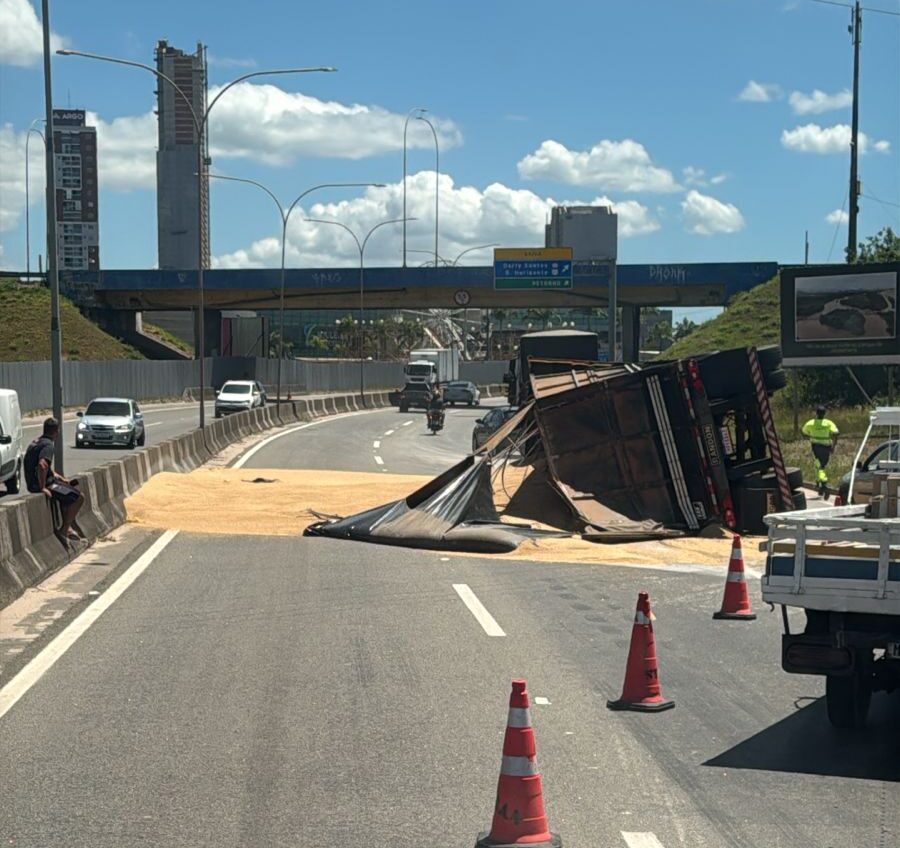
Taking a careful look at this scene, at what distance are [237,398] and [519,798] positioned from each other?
5822 cm

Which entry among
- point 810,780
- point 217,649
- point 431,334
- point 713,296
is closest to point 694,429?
point 217,649

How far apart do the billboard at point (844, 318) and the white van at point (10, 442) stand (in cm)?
1847

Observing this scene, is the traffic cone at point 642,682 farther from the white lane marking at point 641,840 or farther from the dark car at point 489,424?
the dark car at point 489,424

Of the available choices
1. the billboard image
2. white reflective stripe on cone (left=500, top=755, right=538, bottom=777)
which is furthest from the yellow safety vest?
white reflective stripe on cone (left=500, top=755, right=538, bottom=777)

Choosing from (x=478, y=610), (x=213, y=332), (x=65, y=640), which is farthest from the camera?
(x=213, y=332)

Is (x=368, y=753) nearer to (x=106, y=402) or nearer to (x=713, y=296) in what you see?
(x=106, y=402)

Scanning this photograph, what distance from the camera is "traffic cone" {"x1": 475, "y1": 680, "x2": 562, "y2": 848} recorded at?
5.91m

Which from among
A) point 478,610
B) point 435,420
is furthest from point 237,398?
point 478,610

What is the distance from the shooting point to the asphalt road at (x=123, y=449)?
32.8 metres

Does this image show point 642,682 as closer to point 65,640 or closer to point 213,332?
point 65,640

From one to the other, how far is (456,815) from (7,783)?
7.95 feet

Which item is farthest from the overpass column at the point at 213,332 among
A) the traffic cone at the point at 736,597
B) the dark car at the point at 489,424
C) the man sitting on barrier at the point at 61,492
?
the traffic cone at the point at 736,597

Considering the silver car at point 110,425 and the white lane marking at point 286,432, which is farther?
the silver car at point 110,425

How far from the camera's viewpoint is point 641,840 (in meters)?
6.11
